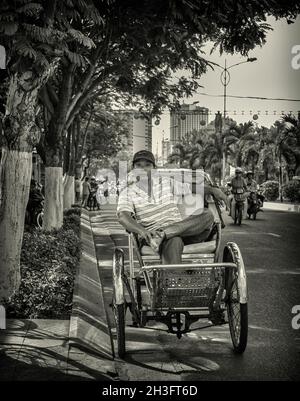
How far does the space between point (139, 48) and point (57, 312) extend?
739cm

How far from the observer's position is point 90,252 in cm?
1105

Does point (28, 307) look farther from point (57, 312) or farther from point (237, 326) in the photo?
point (237, 326)

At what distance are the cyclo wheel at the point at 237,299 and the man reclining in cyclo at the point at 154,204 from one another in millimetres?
366

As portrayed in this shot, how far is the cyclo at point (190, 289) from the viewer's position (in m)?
4.57

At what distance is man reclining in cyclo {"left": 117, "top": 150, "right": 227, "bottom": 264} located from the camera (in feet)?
16.1

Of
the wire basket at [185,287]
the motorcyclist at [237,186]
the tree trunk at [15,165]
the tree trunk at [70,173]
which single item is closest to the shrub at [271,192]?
the tree trunk at [70,173]

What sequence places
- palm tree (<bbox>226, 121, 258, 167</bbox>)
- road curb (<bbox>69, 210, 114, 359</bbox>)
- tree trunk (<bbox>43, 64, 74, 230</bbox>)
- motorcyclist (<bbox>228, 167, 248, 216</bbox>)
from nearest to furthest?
road curb (<bbox>69, 210, 114, 359</bbox>)
tree trunk (<bbox>43, 64, 74, 230</bbox>)
motorcyclist (<bbox>228, 167, 248, 216</bbox>)
palm tree (<bbox>226, 121, 258, 167</bbox>)

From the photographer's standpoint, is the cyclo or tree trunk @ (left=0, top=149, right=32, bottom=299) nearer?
the cyclo

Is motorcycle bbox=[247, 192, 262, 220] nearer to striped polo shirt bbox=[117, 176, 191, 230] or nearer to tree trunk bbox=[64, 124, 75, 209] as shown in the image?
tree trunk bbox=[64, 124, 75, 209]

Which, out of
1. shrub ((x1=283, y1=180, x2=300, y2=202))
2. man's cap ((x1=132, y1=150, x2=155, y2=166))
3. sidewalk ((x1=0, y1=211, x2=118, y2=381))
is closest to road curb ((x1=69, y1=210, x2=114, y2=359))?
sidewalk ((x1=0, y1=211, x2=118, y2=381))

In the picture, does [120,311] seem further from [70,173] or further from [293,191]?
[293,191]

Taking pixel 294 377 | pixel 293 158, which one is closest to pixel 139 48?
pixel 294 377

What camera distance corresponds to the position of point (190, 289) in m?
4.65

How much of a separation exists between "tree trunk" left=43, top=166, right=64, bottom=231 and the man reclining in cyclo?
753 centimetres
